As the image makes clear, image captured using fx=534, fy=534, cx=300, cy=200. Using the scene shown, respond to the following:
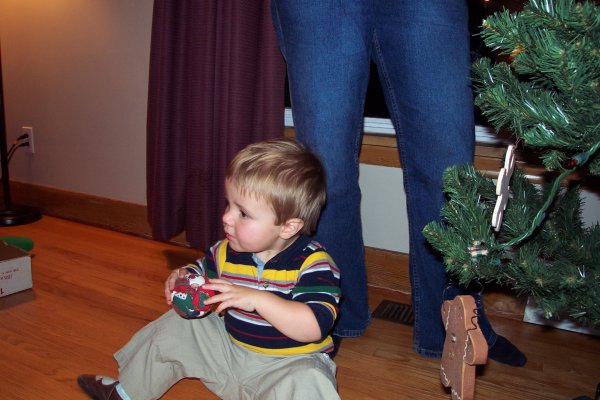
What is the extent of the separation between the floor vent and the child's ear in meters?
0.66

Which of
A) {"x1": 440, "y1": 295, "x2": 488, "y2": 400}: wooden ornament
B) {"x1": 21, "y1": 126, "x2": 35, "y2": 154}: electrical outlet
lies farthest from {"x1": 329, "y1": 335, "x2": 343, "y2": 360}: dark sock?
{"x1": 21, "y1": 126, "x2": 35, "y2": 154}: electrical outlet

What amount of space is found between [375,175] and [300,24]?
0.73 m

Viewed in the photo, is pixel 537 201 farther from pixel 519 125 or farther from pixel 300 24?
pixel 300 24

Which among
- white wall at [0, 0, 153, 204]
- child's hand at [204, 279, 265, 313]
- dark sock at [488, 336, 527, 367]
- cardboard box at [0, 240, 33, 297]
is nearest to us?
child's hand at [204, 279, 265, 313]

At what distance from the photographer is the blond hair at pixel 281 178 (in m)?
0.95

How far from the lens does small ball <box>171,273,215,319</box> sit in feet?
3.09

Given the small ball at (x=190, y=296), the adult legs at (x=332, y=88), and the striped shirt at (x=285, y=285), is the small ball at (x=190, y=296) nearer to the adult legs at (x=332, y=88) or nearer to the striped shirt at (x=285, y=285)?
the striped shirt at (x=285, y=285)

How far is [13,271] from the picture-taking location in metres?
1.54

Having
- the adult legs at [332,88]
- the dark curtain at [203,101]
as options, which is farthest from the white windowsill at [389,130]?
the adult legs at [332,88]

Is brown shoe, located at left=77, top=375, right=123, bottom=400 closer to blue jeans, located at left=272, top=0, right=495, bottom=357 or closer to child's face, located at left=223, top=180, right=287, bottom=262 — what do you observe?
child's face, located at left=223, top=180, right=287, bottom=262

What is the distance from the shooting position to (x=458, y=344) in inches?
29.8

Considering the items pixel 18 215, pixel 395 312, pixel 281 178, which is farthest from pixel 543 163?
pixel 18 215

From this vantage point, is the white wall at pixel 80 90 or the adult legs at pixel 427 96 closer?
the adult legs at pixel 427 96

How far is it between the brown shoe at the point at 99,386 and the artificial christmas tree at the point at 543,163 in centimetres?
69
